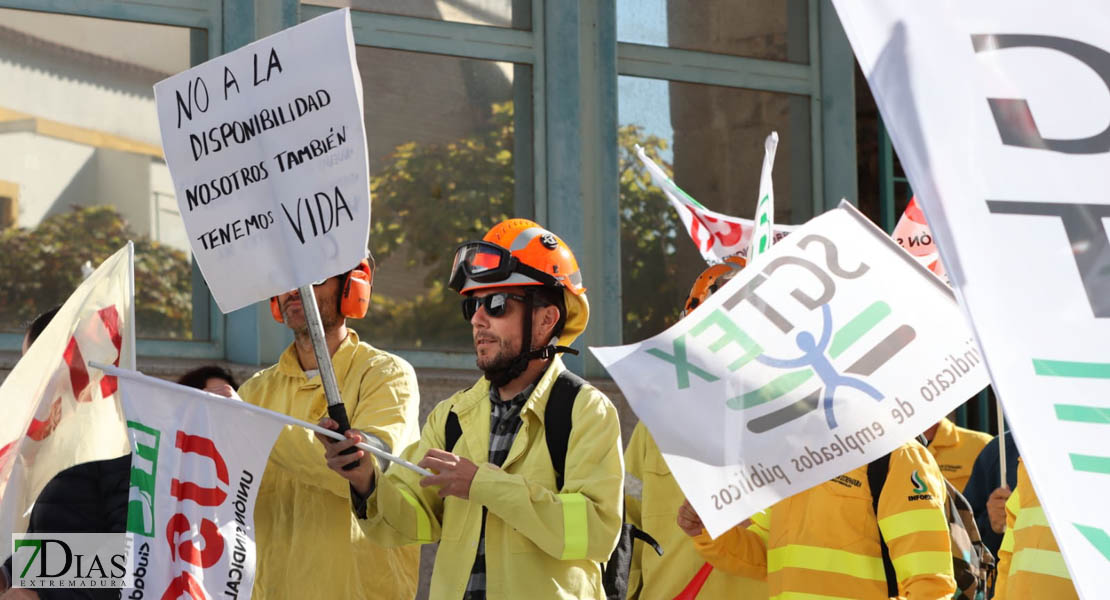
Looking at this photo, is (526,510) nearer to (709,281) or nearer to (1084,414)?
(709,281)

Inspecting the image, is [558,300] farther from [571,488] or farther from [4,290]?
A: [4,290]

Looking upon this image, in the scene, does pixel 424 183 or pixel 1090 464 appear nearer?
pixel 1090 464

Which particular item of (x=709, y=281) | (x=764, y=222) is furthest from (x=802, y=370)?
(x=709, y=281)

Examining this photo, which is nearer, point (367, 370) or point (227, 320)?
point (367, 370)

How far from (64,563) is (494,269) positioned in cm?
156


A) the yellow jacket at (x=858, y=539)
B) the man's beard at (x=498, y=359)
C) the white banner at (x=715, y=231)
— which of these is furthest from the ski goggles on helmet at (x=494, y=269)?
the white banner at (x=715, y=231)

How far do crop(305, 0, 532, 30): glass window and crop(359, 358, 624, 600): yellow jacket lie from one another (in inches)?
166

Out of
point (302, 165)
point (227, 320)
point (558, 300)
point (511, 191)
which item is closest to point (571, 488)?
point (558, 300)

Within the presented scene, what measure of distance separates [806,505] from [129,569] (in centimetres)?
195

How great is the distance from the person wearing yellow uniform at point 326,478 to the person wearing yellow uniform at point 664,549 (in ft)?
2.71

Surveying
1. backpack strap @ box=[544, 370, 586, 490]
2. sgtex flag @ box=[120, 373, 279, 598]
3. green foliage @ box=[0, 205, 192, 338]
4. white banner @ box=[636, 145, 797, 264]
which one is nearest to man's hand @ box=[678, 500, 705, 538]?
backpack strap @ box=[544, 370, 586, 490]

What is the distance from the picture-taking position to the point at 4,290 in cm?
730

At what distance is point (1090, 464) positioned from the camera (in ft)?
5.88

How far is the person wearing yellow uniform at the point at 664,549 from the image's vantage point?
5.18 m
